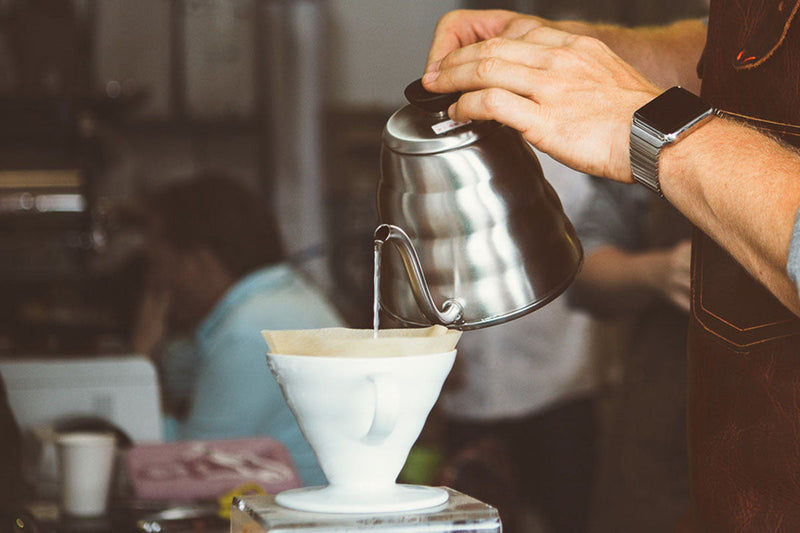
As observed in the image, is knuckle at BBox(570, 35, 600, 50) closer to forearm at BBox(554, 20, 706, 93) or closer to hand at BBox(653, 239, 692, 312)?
forearm at BBox(554, 20, 706, 93)

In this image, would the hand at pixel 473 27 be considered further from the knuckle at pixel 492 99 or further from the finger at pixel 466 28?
the knuckle at pixel 492 99

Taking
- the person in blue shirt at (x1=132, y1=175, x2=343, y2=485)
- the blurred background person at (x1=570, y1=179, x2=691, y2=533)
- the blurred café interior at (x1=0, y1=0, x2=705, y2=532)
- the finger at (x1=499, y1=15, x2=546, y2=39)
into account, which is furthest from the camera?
the blurred café interior at (x1=0, y1=0, x2=705, y2=532)

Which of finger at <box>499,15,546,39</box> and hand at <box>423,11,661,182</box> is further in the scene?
finger at <box>499,15,546,39</box>

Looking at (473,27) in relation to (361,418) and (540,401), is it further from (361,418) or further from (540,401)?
(540,401)

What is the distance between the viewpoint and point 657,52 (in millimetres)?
1112

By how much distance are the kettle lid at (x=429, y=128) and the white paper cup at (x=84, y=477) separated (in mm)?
818

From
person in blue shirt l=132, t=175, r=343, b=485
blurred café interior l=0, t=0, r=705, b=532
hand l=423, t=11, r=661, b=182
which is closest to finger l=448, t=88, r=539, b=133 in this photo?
hand l=423, t=11, r=661, b=182

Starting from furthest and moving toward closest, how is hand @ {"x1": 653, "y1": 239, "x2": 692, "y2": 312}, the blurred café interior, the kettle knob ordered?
the blurred café interior → hand @ {"x1": 653, "y1": 239, "x2": 692, "y2": 312} → the kettle knob

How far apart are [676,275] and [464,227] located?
956 mm

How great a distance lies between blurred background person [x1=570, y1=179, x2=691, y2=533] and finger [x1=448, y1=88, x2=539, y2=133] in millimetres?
926

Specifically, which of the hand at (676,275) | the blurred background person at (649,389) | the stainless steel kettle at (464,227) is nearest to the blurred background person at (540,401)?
the blurred background person at (649,389)

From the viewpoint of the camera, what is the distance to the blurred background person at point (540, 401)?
2957 mm

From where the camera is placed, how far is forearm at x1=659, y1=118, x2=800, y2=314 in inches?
28.0

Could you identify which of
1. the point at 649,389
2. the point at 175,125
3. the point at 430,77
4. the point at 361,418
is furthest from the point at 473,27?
the point at 175,125
